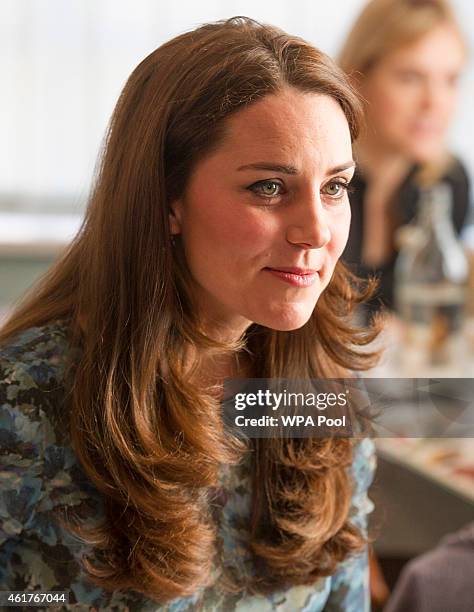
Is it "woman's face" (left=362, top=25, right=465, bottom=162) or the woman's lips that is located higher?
"woman's face" (left=362, top=25, right=465, bottom=162)

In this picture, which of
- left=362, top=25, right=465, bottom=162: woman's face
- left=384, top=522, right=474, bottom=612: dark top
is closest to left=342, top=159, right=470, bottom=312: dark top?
left=362, top=25, right=465, bottom=162: woman's face

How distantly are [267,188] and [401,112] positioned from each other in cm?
70

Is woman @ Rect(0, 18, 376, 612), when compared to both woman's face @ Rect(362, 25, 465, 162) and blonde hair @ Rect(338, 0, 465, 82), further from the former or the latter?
blonde hair @ Rect(338, 0, 465, 82)

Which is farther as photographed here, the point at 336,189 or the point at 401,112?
the point at 401,112

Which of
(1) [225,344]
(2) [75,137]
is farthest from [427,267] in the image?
(1) [225,344]

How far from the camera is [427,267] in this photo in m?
1.44

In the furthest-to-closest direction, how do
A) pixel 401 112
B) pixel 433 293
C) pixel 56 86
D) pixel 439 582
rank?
pixel 56 86, pixel 433 293, pixel 401 112, pixel 439 582

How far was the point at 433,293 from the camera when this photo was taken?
1.44 metres

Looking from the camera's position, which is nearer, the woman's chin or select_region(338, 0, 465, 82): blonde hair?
the woman's chin

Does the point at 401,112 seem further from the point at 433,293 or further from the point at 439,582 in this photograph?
the point at 439,582

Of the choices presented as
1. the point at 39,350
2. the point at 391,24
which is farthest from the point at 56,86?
the point at 39,350

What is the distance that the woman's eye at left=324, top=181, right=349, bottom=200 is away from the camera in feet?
1.66

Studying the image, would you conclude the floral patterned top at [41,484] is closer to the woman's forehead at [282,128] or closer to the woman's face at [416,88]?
the woman's forehead at [282,128]

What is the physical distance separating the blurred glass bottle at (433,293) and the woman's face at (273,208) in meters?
0.89
